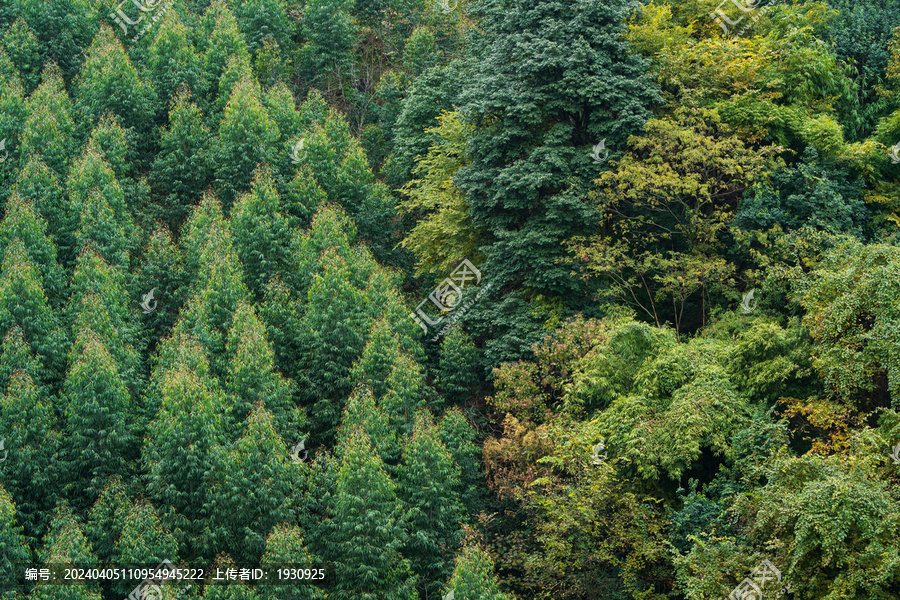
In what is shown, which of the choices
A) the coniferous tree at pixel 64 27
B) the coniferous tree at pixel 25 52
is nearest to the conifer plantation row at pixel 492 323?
the coniferous tree at pixel 25 52

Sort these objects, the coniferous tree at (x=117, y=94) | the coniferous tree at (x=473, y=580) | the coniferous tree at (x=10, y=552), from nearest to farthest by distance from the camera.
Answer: the coniferous tree at (x=473, y=580) < the coniferous tree at (x=10, y=552) < the coniferous tree at (x=117, y=94)

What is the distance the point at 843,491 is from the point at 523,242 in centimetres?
1338

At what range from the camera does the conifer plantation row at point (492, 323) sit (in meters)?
21.0

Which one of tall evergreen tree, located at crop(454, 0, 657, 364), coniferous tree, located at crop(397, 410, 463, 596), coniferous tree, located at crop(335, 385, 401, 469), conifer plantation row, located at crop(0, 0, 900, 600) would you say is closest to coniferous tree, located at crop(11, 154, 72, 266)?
conifer plantation row, located at crop(0, 0, 900, 600)

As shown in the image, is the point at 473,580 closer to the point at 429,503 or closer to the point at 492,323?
the point at 429,503

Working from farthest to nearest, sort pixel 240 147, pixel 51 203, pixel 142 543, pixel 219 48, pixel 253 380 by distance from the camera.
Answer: pixel 219 48 < pixel 240 147 < pixel 51 203 < pixel 253 380 < pixel 142 543

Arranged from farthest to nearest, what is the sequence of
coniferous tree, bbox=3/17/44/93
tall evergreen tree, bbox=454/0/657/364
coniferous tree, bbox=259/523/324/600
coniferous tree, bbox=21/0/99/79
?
coniferous tree, bbox=21/0/99/79, coniferous tree, bbox=3/17/44/93, tall evergreen tree, bbox=454/0/657/364, coniferous tree, bbox=259/523/324/600

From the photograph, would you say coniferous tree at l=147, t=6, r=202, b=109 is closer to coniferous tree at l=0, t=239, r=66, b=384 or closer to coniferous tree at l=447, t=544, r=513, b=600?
coniferous tree at l=0, t=239, r=66, b=384

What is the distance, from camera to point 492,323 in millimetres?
28562

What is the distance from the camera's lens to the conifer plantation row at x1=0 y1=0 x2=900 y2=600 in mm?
20953

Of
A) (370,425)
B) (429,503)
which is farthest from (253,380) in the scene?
(429,503)

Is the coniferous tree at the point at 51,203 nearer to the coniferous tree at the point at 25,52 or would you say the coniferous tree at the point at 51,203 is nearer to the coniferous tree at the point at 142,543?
the coniferous tree at the point at 25,52

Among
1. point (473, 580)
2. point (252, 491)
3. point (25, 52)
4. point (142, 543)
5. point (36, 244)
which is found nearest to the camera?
point (473, 580)

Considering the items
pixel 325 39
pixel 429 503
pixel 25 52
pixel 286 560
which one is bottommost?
pixel 429 503
